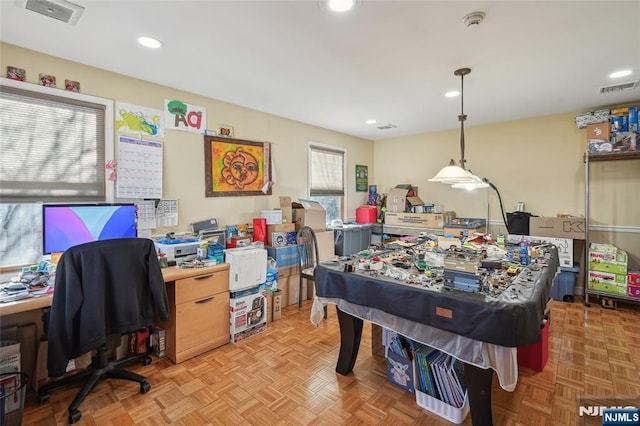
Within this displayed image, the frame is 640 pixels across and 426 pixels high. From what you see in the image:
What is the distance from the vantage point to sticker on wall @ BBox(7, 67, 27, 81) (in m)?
2.17

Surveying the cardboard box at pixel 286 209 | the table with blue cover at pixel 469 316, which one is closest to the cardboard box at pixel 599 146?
the table with blue cover at pixel 469 316

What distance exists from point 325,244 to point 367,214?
1.68 m

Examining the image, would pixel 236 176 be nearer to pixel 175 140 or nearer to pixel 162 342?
pixel 175 140

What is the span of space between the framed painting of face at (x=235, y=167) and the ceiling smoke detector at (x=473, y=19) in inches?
103

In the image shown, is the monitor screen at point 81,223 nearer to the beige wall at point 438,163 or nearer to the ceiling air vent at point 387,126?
the beige wall at point 438,163

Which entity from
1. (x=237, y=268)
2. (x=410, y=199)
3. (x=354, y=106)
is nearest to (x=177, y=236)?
(x=237, y=268)

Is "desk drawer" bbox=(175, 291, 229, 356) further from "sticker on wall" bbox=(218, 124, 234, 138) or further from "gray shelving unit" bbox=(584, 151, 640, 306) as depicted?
"gray shelving unit" bbox=(584, 151, 640, 306)

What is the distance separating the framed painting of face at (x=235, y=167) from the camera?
3359 millimetres

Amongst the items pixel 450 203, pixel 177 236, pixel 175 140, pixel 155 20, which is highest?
pixel 155 20

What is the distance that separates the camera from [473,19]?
1.87 meters

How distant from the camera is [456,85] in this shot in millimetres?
3000

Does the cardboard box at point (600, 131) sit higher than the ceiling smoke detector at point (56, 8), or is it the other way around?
the ceiling smoke detector at point (56, 8)

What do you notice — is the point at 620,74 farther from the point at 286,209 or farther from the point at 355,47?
the point at 286,209

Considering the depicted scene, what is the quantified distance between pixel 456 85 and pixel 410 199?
2466 mm
